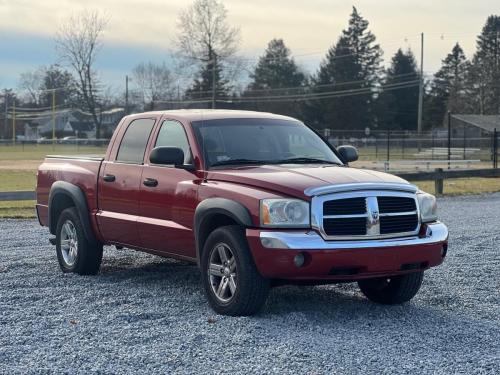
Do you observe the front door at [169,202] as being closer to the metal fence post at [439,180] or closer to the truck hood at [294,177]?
the truck hood at [294,177]

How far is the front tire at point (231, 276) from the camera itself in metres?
6.64

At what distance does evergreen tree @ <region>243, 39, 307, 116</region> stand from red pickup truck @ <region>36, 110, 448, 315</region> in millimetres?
76059

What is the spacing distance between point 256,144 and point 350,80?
81333mm

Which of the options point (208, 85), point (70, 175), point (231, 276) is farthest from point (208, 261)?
point (208, 85)

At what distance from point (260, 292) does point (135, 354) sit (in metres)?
1.37

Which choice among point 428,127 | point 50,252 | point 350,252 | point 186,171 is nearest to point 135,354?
point 350,252

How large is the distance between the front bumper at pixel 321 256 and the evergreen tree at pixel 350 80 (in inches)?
3056

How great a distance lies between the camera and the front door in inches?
294

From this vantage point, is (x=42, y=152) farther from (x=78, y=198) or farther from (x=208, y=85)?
(x=78, y=198)

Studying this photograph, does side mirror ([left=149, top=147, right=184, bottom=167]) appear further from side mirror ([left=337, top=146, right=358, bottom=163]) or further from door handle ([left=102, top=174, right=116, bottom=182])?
side mirror ([left=337, top=146, right=358, bottom=163])

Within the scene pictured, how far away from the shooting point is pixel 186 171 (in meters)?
7.64

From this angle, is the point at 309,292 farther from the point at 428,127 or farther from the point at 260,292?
the point at 428,127

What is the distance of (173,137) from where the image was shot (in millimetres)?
8172

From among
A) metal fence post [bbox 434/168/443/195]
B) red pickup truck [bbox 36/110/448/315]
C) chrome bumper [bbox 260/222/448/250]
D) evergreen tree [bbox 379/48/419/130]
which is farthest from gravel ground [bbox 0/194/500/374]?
evergreen tree [bbox 379/48/419/130]
